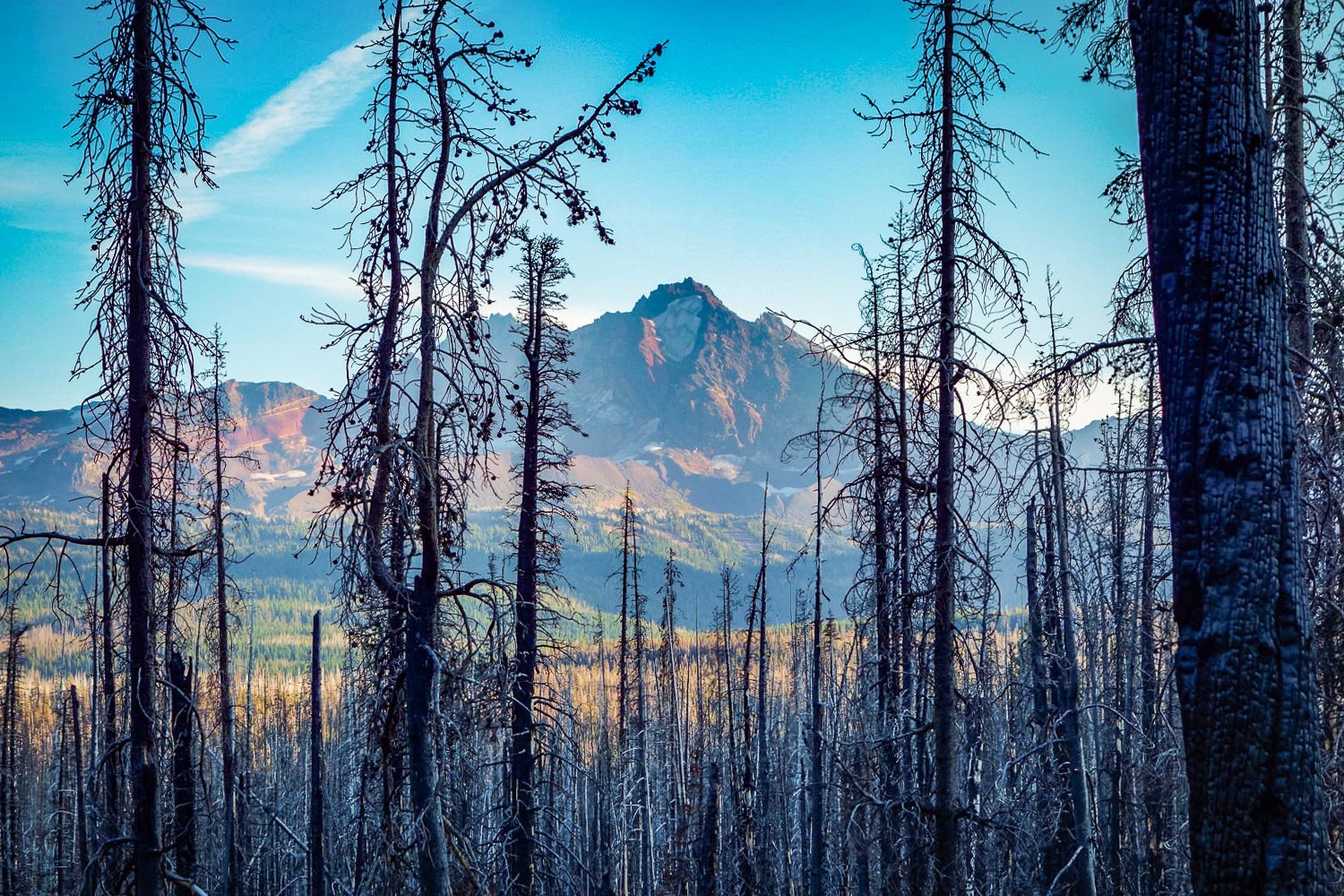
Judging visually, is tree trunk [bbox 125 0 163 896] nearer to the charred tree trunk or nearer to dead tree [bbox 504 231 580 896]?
the charred tree trunk

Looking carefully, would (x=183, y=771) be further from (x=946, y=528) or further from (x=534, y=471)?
(x=946, y=528)

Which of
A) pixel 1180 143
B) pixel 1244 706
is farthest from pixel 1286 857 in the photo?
pixel 1180 143

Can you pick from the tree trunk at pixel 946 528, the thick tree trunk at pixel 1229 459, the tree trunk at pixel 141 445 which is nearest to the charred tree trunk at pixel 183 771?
Result: the tree trunk at pixel 141 445

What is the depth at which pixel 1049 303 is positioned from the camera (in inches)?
361

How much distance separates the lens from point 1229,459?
8.09ft

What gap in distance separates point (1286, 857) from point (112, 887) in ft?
27.8

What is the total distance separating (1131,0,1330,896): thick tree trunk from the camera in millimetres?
2363

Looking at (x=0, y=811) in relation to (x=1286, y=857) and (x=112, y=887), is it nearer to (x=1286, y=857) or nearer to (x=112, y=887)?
(x=112, y=887)

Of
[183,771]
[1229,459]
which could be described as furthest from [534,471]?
[1229,459]

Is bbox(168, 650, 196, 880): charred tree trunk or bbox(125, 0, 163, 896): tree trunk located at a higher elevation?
bbox(125, 0, 163, 896): tree trunk

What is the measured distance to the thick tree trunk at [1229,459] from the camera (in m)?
2.36

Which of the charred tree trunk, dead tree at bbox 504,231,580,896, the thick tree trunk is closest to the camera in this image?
the thick tree trunk

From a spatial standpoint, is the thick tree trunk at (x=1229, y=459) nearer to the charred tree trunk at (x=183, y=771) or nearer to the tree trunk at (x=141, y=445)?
the tree trunk at (x=141, y=445)

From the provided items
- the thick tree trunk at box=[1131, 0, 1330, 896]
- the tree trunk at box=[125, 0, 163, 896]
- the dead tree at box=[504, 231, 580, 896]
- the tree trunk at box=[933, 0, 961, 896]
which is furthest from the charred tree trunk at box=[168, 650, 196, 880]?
the thick tree trunk at box=[1131, 0, 1330, 896]
